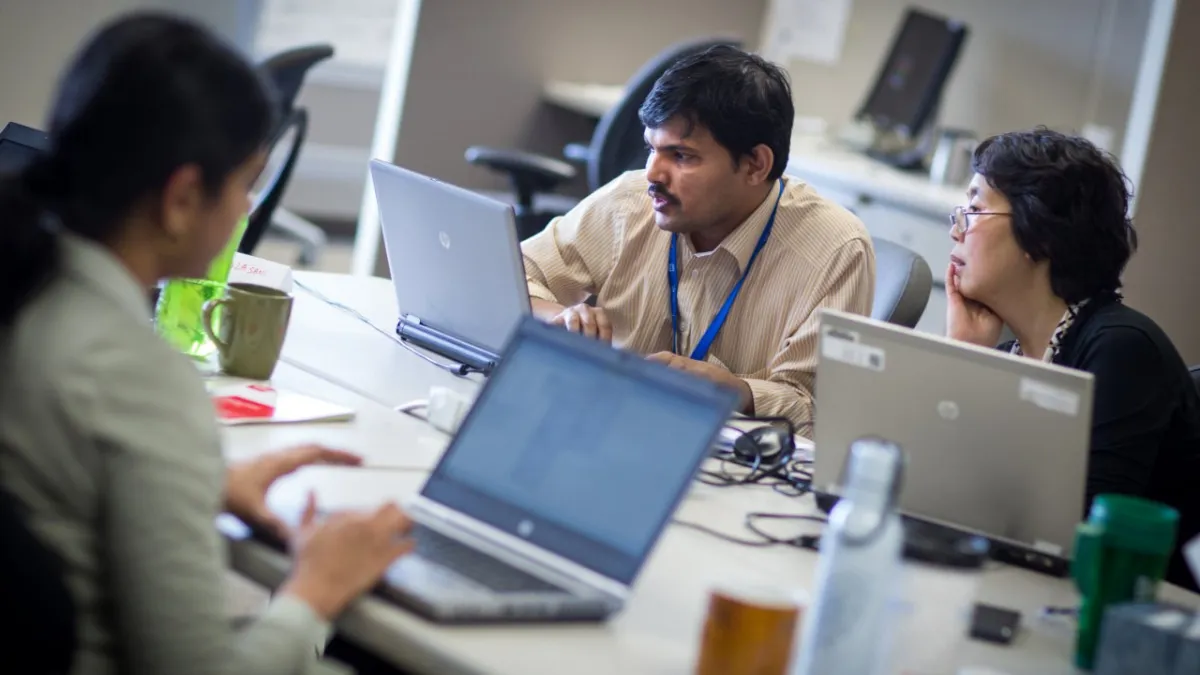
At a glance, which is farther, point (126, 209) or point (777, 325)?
point (777, 325)

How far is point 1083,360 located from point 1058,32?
2767mm

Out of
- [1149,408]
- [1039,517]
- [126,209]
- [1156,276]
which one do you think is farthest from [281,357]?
[1156,276]

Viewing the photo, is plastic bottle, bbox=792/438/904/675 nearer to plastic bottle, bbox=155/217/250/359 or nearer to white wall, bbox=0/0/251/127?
plastic bottle, bbox=155/217/250/359

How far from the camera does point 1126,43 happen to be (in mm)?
4309

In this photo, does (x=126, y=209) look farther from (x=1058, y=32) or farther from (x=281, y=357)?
(x=1058, y=32)

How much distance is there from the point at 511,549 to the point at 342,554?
17cm

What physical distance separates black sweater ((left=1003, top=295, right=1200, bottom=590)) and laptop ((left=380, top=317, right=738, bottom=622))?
2.34ft

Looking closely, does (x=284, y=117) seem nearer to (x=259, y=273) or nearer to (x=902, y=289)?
(x=259, y=273)

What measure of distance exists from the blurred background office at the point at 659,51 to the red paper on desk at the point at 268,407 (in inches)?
80.7

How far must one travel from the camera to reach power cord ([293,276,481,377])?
2107mm

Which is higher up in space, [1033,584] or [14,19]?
[14,19]

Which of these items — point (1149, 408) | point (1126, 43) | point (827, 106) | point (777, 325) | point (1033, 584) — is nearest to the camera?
point (1033, 584)

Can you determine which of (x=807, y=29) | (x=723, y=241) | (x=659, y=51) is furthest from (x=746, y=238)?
(x=807, y=29)

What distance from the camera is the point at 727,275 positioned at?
96.9 inches
